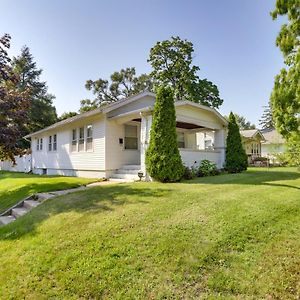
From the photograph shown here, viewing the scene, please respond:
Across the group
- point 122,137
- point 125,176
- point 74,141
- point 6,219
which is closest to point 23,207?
point 6,219

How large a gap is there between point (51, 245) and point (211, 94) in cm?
3085

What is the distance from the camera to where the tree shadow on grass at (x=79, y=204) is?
19.9ft

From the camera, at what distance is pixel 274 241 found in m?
4.39

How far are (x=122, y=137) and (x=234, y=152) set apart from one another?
20.7 ft

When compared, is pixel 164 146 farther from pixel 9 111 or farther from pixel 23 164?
pixel 23 164

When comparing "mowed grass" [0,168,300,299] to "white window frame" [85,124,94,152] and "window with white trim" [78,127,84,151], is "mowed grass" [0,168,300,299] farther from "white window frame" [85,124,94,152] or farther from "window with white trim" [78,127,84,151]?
"window with white trim" [78,127,84,151]

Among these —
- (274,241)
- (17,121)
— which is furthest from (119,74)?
(274,241)

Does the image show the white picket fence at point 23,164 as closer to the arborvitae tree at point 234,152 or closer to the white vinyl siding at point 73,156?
the white vinyl siding at point 73,156

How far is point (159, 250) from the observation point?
4211 millimetres

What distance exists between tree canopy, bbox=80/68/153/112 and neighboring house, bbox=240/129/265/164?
1921 centimetres

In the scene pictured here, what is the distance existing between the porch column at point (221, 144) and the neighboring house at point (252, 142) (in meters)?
15.3

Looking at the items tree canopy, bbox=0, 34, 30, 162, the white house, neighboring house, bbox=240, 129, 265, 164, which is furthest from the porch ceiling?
neighboring house, bbox=240, 129, 265, 164

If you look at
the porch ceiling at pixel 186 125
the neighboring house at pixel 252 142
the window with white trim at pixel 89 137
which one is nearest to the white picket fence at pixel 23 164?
the window with white trim at pixel 89 137

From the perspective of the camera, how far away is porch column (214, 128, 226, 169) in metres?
14.7
